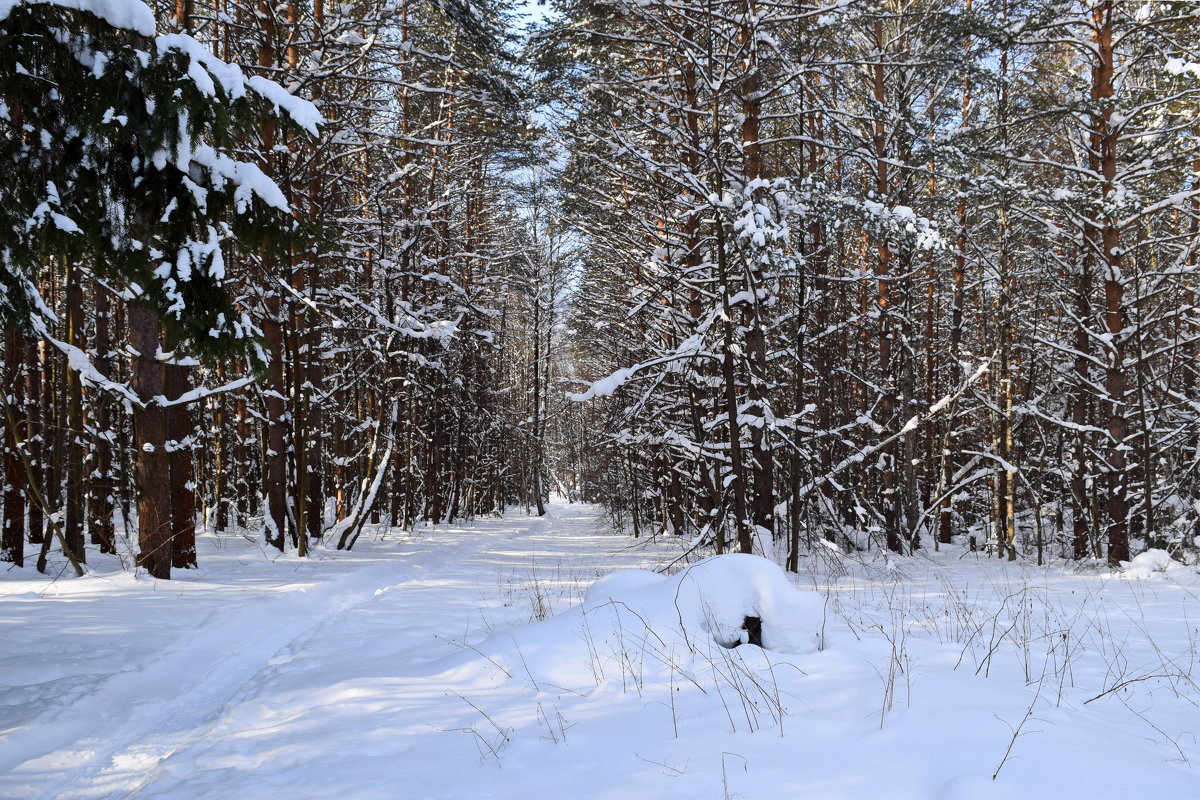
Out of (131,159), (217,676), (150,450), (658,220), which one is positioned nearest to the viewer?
(131,159)

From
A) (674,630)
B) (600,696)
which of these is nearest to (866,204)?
(674,630)

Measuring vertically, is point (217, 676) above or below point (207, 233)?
below

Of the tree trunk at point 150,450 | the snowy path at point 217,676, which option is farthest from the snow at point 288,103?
the tree trunk at point 150,450

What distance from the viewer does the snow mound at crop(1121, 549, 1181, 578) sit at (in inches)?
363

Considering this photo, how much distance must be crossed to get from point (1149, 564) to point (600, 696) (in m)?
9.07

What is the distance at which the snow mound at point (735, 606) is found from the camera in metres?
4.81

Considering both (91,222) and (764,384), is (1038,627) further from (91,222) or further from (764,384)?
(91,222)

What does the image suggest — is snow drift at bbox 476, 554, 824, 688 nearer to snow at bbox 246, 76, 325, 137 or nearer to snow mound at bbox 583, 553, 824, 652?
snow mound at bbox 583, 553, 824, 652

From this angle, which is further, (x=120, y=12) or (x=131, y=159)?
(x=131, y=159)

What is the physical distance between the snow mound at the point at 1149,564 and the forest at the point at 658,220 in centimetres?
81

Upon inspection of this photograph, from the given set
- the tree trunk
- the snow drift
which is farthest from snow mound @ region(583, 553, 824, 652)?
the tree trunk

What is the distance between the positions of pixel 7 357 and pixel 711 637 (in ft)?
36.5

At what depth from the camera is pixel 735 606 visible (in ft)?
16.4

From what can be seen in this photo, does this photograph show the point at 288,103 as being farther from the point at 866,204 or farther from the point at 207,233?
the point at 866,204
